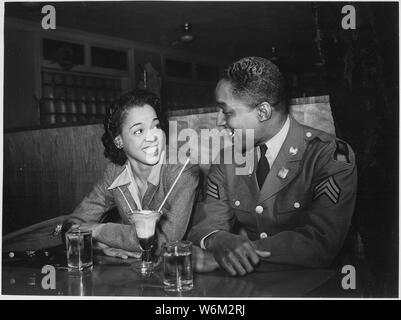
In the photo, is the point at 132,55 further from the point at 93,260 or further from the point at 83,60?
the point at 93,260

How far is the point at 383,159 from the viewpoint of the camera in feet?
6.44

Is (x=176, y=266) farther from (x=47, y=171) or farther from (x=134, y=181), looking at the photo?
(x=47, y=171)

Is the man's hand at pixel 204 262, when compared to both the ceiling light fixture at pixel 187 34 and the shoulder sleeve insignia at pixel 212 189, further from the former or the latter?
the ceiling light fixture at pixel 187 34

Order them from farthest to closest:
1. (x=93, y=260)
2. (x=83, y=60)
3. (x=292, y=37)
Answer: (x=83, y=60), (x=292, y=37), (x=93, y=260)

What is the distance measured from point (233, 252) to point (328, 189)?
0.48m

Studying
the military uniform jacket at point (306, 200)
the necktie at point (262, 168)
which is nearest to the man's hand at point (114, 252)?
the military uniform jacket at point (306, 200)

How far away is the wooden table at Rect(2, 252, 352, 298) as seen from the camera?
5.41 feet

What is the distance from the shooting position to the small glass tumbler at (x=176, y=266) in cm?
166

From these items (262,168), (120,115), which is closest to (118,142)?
(120,115)

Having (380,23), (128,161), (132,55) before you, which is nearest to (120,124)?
(128,161)

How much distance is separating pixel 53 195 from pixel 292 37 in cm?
135

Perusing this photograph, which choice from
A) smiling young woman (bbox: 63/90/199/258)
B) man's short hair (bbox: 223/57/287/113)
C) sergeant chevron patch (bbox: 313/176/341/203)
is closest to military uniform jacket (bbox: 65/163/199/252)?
smiling young woman (bbox: 63/90/199/258)

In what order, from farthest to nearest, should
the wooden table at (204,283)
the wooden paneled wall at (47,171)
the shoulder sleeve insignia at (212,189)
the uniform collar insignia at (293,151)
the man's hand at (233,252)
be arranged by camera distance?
the wooden paneled wall at (47,171)
the shoulder sleeve insignia at (212,189)
the uniform collar insignia at (293,151)
the man's hand at (233,252)
the wooden table at (204,283)

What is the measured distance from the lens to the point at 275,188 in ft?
6.32
